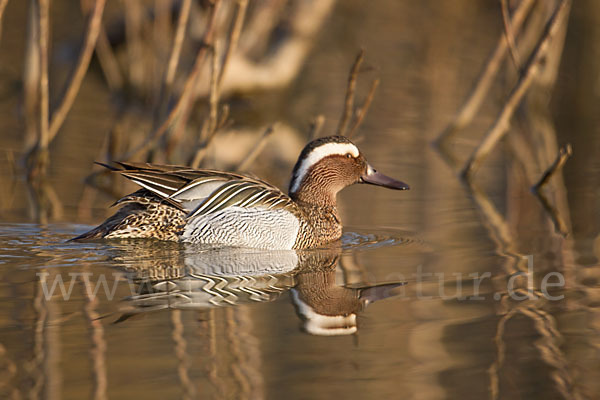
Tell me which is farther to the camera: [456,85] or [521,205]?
[456,85]

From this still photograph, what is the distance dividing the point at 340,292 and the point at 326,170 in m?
2.20

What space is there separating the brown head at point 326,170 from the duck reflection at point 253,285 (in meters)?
0.87

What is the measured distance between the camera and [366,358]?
5125 millimetres

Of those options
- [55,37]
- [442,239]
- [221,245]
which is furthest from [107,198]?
[55,37]

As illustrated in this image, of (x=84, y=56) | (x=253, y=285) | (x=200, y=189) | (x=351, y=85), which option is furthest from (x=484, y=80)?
(x=253, y=285)

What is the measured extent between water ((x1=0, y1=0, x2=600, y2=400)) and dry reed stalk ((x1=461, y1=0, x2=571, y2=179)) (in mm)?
299

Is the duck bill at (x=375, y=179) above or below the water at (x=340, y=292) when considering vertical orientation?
above

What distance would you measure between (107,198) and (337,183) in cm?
253

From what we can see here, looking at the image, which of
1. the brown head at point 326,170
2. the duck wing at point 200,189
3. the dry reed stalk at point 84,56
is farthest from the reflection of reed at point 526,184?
the dry reed stalk at point 84,56

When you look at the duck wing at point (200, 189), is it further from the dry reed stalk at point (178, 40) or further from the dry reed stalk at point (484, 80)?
the dry reed stalk at point (484, 80)

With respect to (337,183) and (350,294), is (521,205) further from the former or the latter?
(350,294)

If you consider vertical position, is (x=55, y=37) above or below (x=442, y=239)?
above

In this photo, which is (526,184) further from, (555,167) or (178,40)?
(178,40)

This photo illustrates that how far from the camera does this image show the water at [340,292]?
4793 millimetres
